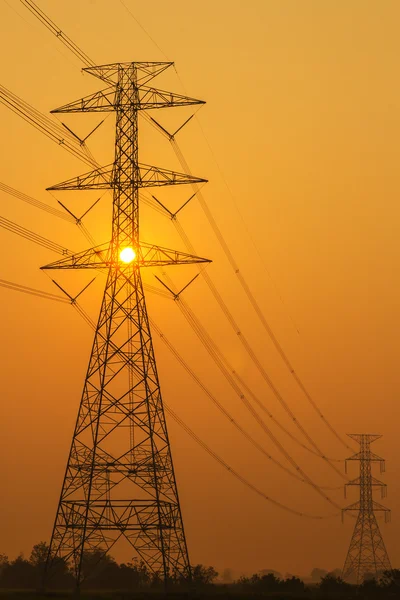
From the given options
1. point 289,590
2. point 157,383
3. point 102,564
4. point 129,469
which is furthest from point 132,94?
point 102,564

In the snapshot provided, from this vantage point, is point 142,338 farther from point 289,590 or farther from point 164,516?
point 289,590

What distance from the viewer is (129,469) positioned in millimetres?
52656

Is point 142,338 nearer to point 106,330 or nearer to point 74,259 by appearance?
point 106,330

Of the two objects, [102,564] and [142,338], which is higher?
[142,338]

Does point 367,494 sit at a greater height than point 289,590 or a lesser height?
greater

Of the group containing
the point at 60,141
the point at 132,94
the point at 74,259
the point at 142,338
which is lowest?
the point at 142,338

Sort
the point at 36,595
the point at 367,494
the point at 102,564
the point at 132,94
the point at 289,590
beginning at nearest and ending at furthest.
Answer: the point at 36,595 < the point at 132,94 < the point at 289,590 < the point at 102,564 < the point at 367,494

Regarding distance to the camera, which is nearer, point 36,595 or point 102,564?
point 36,595

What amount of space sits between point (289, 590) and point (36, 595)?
26547 mm

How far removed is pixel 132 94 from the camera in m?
58.9

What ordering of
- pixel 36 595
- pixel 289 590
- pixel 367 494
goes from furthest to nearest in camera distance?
1. pixel 367 494
2. pixel 289 590
3. pixel 36 595

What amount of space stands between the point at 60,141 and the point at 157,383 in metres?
12.8

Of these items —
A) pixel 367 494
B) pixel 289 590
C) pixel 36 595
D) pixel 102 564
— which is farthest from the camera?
pixel 367 494

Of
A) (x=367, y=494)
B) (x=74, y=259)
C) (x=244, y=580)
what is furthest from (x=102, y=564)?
(x=74, y=259)
